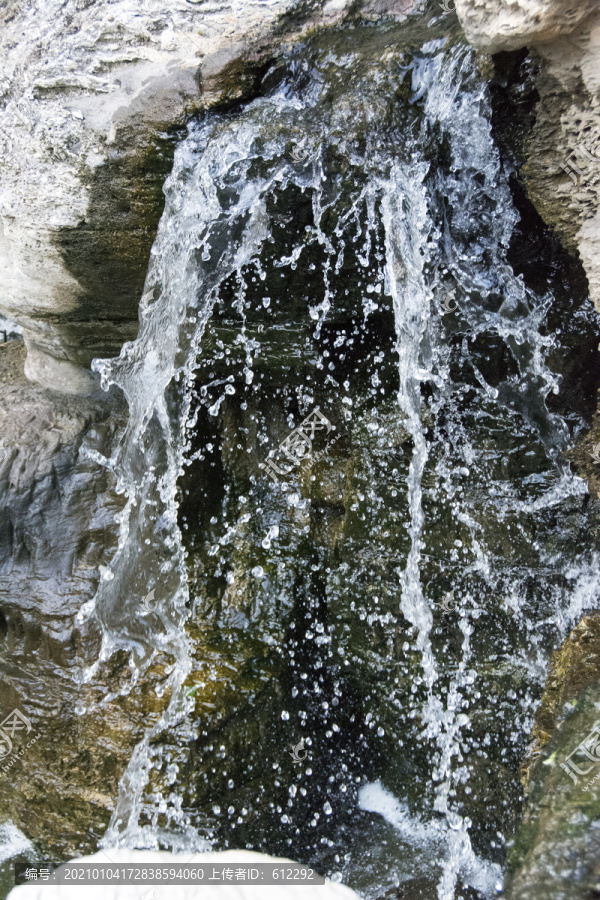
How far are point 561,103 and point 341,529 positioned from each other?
1.71 meters

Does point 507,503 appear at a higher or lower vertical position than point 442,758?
higher

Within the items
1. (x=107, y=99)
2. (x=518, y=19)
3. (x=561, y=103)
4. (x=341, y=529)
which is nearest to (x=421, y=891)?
(x=341, y=529)

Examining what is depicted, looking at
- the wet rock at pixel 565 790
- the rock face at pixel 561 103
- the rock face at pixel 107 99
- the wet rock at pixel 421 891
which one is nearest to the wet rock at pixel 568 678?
the wet rock at pixel 565 790

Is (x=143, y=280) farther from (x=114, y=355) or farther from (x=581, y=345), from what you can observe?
(x=581, y=345)

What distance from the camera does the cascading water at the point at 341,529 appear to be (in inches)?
84.3

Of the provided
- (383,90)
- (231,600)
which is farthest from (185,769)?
(383,90)

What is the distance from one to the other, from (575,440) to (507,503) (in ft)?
1.16

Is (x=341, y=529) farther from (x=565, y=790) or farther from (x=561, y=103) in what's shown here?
(x=561, y=103)

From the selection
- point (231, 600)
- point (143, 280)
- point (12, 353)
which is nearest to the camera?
point (143, 280)

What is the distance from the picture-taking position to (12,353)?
3.21 meters

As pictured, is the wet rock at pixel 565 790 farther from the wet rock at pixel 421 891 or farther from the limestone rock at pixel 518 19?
the limestone rock at pixel 518 19

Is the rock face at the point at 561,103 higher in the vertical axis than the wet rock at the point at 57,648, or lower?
higher

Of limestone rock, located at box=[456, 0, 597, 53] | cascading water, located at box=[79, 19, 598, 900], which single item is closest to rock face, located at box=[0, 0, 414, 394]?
cascading water, located at box=[79, 19, 598, 900]

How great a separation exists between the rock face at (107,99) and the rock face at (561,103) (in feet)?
1.71
